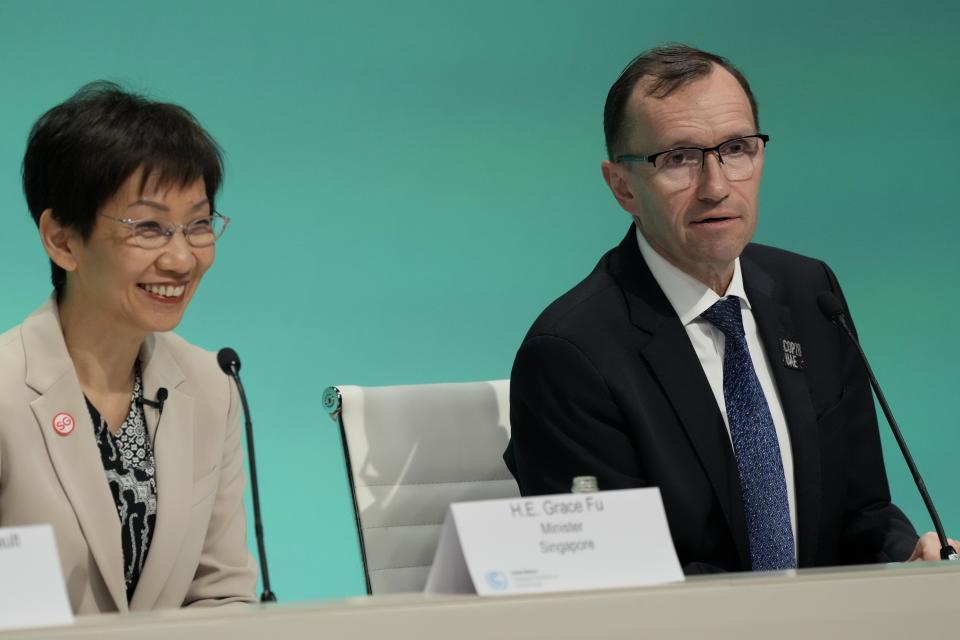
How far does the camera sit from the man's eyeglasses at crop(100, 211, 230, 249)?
2.09m

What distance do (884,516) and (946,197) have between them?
6.22 feet

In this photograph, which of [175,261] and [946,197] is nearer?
[175,261]

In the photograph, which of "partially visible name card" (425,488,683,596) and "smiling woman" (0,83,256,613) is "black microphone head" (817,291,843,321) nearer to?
"partially visible name card" (425,488,683,596)

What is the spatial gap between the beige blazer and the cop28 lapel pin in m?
1.00

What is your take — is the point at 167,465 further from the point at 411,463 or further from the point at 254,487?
the point at 411,463

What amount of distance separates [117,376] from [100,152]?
384 millimetres

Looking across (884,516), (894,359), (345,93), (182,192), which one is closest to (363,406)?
(182,192)

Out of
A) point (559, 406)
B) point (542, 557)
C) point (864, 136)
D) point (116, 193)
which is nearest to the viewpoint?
point (542, 557)

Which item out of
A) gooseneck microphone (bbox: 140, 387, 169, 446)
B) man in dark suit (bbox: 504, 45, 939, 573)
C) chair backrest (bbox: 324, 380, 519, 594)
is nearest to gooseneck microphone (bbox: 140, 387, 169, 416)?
gooseneck microphone (bbox: 140, 387, 169, 446)

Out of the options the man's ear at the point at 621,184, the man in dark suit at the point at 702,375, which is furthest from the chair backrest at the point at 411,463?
the man's ear at the point at 621,184

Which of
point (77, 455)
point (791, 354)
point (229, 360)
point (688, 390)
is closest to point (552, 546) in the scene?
point (229, 360)

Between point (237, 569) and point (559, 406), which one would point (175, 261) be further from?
point (559, 406)

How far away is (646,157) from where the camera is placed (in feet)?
7.74

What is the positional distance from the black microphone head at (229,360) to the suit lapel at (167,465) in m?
0.28
